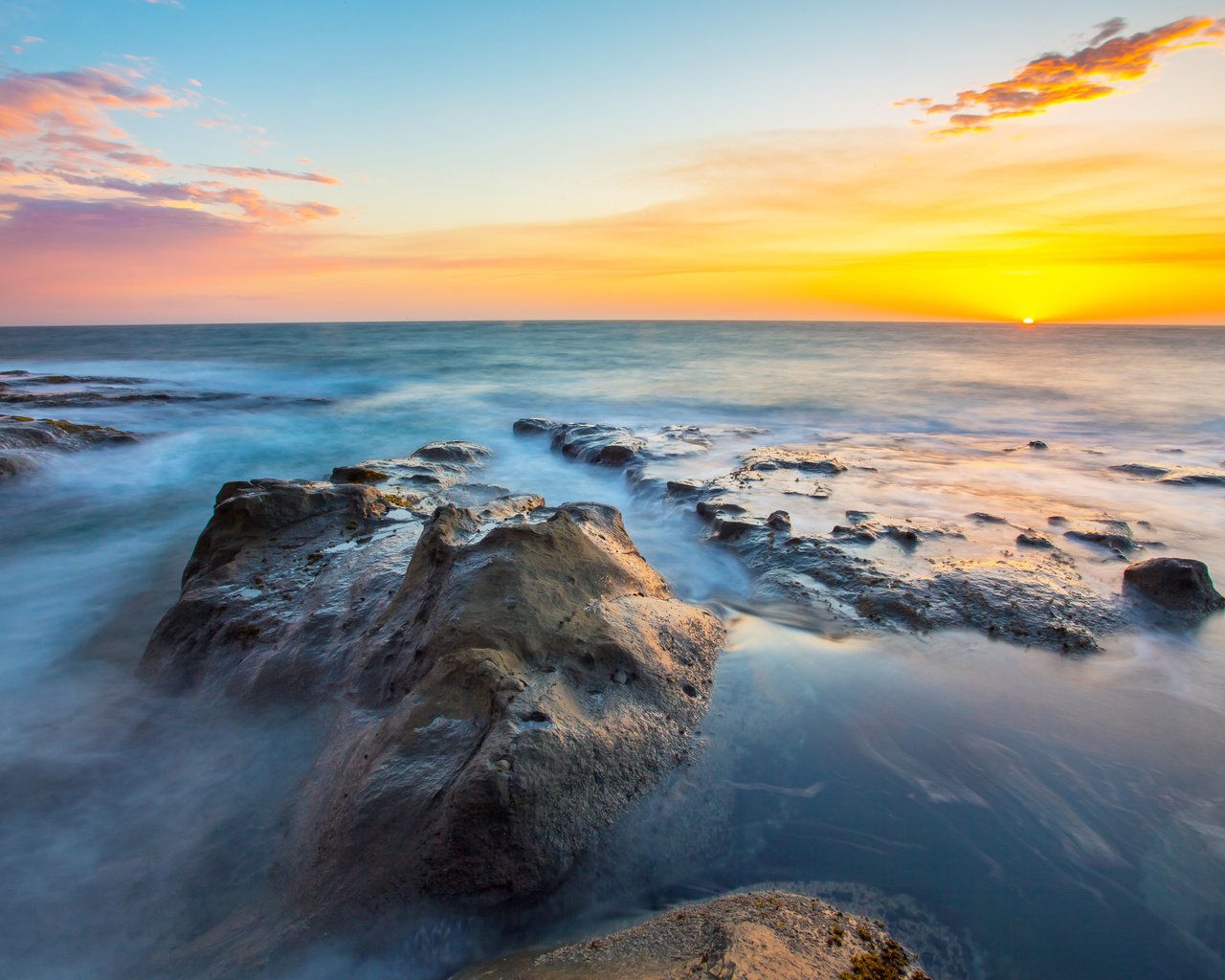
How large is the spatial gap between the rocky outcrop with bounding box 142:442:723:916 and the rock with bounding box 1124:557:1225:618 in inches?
131

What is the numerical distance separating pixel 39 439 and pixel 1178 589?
1452 cm

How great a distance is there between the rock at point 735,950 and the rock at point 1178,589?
158 inches

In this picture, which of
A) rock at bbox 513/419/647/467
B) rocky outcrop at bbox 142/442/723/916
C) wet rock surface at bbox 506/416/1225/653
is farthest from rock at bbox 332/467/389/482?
rock at bbox 513/419/647/467

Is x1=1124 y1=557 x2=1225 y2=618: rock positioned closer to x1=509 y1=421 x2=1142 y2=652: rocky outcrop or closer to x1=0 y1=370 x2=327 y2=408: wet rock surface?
x1=509 y1=421 x2=1142 y2=652: rocky outcrop

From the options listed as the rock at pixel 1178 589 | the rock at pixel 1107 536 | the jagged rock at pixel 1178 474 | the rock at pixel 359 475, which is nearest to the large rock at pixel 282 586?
the rock at pixel 359 475

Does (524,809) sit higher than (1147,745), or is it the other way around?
(524,809)

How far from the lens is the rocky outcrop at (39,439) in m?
9.48

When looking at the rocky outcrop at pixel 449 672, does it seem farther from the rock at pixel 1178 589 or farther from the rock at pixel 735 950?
the rock at pixel 1178 589

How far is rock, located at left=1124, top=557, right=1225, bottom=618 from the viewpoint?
4.80 meters

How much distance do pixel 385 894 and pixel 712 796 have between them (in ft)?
4.45

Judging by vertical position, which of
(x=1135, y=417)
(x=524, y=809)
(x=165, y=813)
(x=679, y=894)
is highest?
(x=524, y=809)

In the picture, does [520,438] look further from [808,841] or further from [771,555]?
[808,841]

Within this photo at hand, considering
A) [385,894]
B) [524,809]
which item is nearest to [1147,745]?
[524,809]

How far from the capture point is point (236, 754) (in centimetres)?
347
